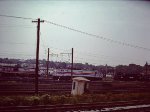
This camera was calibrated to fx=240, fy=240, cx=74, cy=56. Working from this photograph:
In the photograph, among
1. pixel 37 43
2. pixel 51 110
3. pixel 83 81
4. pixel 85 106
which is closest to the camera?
pixel 51 110

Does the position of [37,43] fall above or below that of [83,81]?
above

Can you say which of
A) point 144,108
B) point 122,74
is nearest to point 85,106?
point 144,108

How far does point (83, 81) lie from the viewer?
26.0 meters

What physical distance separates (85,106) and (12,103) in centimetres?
528

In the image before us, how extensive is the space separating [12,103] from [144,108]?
377 inches

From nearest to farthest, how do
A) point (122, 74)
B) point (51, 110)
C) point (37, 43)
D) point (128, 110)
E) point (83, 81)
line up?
1. point (51, 110)
2. point (128, 110)
3. point (37, 43)
4. point (83, 81)
5. point (122, 74)

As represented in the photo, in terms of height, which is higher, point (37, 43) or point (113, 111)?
point (37, 43)

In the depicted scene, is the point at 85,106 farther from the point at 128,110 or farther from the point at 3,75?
the point at 3,75

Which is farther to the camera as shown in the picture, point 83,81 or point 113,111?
point 83,81

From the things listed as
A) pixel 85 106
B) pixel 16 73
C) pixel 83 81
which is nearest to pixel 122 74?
pixel 16 73

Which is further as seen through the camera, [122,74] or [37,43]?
[122,74]

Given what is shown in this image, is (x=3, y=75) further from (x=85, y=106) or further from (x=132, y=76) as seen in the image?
(x=85, y=106)

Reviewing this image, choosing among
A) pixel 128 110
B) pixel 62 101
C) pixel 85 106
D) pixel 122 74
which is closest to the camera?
pixel 128 110

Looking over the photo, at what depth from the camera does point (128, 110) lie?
1630cm
